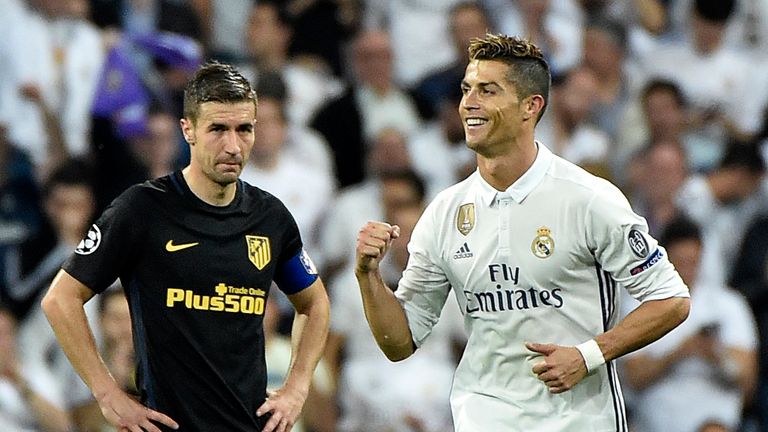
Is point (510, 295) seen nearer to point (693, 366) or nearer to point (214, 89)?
point (214, 89)

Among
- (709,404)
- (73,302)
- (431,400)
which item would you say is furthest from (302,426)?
(73,302)

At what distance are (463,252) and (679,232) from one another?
4.44m

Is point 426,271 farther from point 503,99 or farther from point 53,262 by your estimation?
point 53,262

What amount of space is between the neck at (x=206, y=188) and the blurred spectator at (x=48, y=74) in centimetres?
391

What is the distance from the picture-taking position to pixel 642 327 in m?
5.04

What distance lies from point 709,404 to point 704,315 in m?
0.59

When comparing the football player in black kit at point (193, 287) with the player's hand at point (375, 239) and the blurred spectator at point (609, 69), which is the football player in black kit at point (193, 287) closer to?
the player's hand at point (375, 239)

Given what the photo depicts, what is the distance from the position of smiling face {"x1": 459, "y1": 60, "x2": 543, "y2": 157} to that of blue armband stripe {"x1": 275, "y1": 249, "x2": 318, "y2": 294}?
0.76 meters

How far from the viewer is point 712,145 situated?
10.3m

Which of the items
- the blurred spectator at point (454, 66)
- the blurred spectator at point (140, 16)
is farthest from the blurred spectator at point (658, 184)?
the blurred spectator at point (140, 16)

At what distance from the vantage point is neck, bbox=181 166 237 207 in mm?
5016

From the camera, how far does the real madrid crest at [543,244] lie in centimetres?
518

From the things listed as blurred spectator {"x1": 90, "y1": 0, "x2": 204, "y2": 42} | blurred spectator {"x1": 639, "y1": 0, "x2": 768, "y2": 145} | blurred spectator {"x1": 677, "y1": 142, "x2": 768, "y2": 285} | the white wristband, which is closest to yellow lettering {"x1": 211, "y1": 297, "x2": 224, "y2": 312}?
the white wristband

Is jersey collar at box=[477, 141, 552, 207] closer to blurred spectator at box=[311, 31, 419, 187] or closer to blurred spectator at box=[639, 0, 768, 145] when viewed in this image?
blurred spectator at box=[311, 31, 419, 187]
